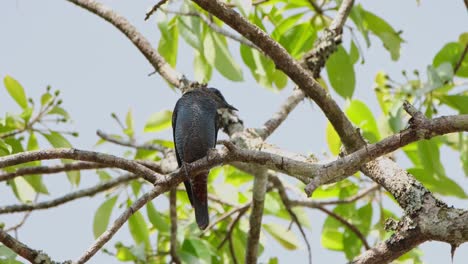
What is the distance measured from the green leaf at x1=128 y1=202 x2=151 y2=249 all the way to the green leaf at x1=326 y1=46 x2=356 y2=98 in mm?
1530

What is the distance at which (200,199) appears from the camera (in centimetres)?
446

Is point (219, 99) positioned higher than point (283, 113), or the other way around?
point (219, 99)

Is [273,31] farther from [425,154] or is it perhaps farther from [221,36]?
[425,154]

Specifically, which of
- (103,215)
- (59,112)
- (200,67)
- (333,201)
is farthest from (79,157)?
(333,201)

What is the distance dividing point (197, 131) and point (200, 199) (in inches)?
19.1

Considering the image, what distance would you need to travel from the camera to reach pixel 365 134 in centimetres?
456

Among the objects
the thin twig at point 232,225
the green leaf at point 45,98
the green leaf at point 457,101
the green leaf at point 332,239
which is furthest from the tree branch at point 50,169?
the green leaf at point 457,101

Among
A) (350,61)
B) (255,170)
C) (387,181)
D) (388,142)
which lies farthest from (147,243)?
(388,142)

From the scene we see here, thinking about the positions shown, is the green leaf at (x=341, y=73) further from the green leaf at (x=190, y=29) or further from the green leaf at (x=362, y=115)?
the green leaf at (x=190, y=29)

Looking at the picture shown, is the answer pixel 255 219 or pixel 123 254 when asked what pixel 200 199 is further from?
pixel 123 254

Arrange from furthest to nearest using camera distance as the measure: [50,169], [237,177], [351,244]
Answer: [237,177] → [351,244] → [50,169]

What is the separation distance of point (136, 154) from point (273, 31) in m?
1.35

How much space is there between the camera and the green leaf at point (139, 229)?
505 cm

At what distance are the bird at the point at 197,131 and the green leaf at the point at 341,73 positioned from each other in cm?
68
